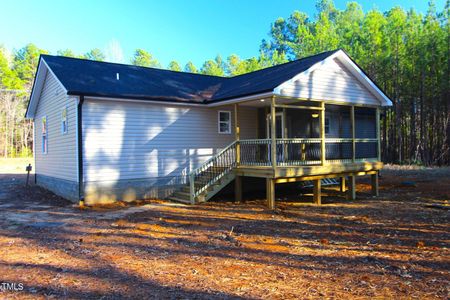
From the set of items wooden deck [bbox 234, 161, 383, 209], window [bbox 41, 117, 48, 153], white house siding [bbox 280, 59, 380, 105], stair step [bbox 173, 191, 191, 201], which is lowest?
stair step [bbox 173, 191, 191, 201]

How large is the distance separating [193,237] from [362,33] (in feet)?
109

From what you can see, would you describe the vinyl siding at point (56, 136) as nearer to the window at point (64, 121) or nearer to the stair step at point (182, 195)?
the window at point (64, 121)

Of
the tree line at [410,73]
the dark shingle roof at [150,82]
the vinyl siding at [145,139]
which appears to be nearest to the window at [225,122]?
the vinyl siding at [145,139]

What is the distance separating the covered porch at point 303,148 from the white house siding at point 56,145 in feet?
18.3

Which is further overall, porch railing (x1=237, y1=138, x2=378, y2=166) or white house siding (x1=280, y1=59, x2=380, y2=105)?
porch railing (x1=237, y1=138, x2=378, y2=166)

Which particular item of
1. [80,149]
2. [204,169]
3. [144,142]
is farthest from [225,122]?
[80,149]

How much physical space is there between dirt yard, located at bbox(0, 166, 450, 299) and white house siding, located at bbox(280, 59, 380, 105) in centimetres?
381

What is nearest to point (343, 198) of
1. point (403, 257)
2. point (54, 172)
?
point (403, 257)

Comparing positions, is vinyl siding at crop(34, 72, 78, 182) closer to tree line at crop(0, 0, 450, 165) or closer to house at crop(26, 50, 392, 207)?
house at crop(26, 50, 392, 207)

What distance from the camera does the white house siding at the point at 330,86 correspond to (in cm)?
1186

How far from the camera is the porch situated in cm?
1173

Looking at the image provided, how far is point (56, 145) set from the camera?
47.2 ft

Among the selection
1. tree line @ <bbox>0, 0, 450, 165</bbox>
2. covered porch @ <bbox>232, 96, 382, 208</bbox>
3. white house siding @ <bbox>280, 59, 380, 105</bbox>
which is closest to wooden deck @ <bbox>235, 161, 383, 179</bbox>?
covered porch @ <bbox>232, 96, 382, 208</bbox>

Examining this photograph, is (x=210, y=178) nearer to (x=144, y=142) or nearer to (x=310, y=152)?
(x=144, y=142)
